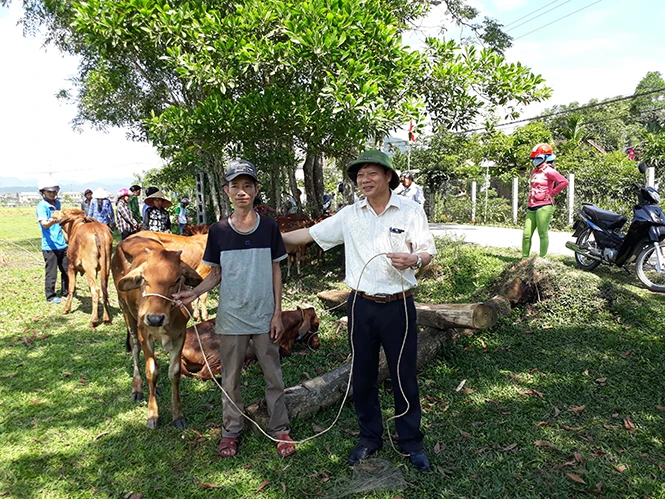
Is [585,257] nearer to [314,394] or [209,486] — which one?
[314,394]

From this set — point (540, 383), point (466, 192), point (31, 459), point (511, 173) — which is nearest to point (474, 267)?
point (540, 383)

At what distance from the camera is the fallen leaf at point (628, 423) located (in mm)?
3340

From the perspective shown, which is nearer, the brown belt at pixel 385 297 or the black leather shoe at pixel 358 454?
the brown belt at pixel 385 297

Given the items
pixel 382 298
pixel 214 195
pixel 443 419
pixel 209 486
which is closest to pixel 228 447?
pixel 209 486

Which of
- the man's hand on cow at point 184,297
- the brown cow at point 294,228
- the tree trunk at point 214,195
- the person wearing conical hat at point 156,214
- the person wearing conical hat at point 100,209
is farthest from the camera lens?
the tree trunk at point 214,195

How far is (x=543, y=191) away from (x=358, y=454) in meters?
5.24

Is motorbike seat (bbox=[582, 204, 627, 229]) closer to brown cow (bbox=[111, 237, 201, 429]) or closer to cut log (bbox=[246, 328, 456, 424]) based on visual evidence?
cut log (bbox=[246, 328, 456, 424])

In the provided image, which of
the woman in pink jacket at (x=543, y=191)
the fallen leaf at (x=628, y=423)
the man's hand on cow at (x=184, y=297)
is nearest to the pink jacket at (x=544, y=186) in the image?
the woman in pink jacket at (x=543, y=191)

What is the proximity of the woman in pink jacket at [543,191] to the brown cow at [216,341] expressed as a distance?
391 cm

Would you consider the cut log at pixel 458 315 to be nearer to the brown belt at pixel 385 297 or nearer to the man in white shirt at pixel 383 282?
the man in white shirt at pixel 383 282

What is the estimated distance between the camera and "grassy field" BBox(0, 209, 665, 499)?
9.53ft

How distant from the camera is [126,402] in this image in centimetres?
407

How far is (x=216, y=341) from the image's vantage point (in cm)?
483

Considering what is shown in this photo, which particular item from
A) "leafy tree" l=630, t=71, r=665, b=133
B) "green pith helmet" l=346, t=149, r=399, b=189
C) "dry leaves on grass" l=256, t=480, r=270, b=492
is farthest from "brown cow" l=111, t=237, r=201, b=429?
"leafy tree" l=630, t=71, r=665, b=133
